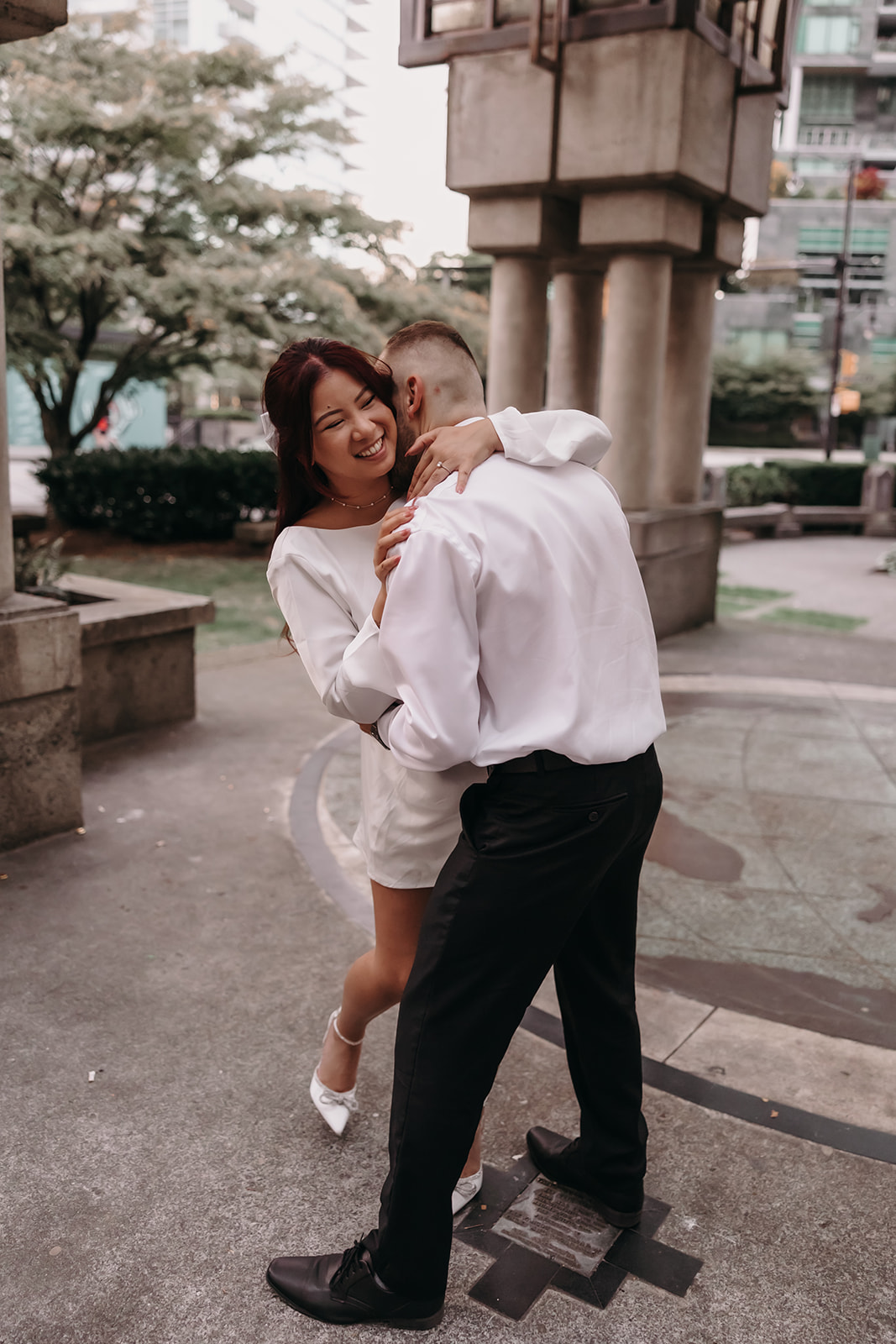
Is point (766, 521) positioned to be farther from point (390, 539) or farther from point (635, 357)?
point (390, 539)

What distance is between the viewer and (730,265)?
379 inches

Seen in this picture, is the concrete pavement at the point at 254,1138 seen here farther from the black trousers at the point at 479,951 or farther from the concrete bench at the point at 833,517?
the concrete bench at the point at 833,517

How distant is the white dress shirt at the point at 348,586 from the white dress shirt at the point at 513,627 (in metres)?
0.04

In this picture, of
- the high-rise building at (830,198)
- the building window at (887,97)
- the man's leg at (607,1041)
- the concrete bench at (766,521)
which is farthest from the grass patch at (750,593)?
the building window at (887,97)

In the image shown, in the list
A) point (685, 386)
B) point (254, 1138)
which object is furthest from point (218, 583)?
point (254, 1138)

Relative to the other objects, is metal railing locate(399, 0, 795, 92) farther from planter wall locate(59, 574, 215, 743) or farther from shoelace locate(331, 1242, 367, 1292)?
shoelace locate(331, 1242, 367, 1292)

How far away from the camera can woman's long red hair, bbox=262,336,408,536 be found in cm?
218

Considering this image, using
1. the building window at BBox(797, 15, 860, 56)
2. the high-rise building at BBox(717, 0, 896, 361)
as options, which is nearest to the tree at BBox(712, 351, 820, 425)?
the high-rise building at BBox(717, 0, 896, 361)

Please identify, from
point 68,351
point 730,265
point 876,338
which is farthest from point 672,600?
point 876,338

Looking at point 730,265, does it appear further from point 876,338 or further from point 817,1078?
point 876,338

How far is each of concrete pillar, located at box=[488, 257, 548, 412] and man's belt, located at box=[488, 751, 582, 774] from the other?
26.0ft

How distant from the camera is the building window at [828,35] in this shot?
78.2 meters

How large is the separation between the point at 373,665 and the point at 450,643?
0.83 ft

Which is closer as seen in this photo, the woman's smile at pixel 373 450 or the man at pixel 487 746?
the man at pixel 487 746
